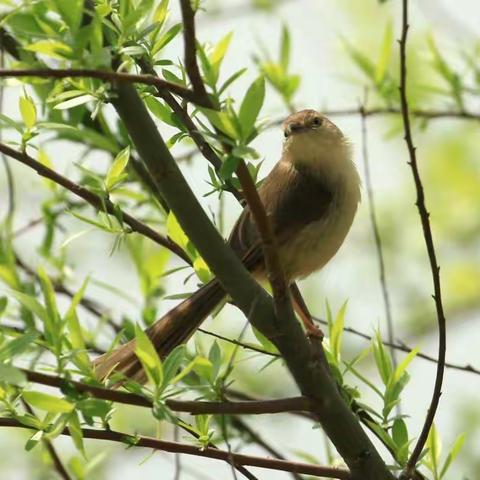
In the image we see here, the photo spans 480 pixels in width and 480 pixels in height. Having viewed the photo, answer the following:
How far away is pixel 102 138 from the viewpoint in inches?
170

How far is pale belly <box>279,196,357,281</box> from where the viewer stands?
4.47 m

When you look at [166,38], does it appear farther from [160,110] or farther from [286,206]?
[286,206]

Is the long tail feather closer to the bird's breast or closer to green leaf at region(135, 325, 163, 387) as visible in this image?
the bird's breast

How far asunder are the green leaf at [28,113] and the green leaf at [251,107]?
0.82 m

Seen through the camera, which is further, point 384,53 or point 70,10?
point 384,53

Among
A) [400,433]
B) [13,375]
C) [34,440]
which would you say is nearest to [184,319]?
[400,433]

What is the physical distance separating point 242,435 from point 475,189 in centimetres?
355

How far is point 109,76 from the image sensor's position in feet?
8.48

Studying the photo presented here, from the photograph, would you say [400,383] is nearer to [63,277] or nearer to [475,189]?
[63,277]

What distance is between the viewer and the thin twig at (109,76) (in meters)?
2.53

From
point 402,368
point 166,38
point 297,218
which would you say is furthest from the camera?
point 297,218

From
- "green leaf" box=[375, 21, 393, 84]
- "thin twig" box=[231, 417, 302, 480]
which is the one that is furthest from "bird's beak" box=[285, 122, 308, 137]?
"thin twig" box=[231, 417, 302, 480]

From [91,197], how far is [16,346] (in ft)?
3.03

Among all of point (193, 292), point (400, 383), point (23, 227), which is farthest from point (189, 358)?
point (23, 227)
